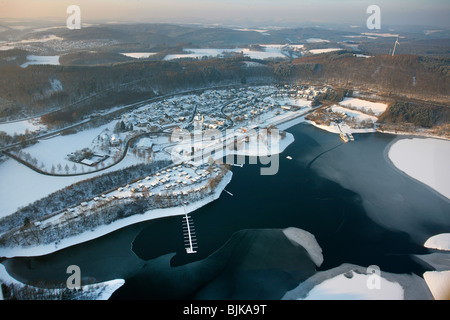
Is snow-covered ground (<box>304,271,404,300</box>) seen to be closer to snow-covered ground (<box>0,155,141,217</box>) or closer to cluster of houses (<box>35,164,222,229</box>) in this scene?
cluster of houses (<box>35,164,222,229</box>)

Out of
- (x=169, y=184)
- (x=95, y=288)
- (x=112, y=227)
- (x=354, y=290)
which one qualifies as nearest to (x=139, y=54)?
(x=169, y=184)

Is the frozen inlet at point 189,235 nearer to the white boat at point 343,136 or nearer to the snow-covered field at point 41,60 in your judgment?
the white boat at point 343,136

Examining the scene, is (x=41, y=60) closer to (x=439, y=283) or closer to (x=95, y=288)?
(x=95, y=288)

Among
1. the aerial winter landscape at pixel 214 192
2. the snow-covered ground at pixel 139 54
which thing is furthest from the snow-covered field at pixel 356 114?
the snow-covered ground at pixel 139 54

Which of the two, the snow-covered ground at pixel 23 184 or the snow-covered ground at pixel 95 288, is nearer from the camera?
the snow-covered ground at pixel 95 288

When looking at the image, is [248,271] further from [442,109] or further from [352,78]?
[352,78]

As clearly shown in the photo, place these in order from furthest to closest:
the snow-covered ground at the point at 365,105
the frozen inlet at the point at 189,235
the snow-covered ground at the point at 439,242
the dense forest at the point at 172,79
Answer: the snow-covered ground at the point at 365,105 < the dense forest at the point at 172,79 < the snow-covered ground at the point at 439,242 < the frozen inlet at the point at 189,235
